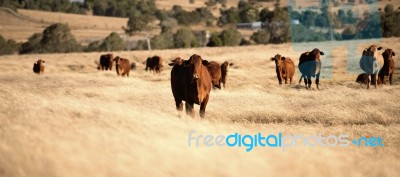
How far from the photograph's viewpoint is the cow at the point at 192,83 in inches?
412

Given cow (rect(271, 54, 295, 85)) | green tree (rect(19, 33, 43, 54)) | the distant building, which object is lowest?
cow (rect(271, 54, 295, 85))

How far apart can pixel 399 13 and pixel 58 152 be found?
45240 millimetres

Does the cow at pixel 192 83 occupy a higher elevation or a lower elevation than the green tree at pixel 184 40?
lower

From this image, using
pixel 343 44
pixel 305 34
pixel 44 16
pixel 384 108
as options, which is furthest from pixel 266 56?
pixel 44 16

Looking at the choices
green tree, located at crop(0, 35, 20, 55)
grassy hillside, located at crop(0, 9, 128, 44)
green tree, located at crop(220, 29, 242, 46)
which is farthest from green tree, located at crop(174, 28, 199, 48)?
green tree, located at crop(0, 35, 20, 55)

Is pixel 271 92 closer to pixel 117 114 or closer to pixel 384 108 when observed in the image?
pixel 384 108

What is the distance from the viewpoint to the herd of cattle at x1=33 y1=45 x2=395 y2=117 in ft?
34.8

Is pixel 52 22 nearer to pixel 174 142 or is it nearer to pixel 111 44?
pixel 111 44

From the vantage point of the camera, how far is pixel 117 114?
8.27m

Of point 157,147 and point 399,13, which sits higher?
point 399,13

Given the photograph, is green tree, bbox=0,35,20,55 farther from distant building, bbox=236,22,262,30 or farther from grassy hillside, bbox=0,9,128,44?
distant building, bbox=236,22,262,30

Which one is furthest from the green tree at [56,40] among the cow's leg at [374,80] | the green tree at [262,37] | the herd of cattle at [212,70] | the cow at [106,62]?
the cow's leg at [374,80]

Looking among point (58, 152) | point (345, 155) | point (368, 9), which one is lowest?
point (345, 155)

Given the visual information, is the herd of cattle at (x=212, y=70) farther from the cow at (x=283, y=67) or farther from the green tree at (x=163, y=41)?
the green tree at (x=163, y=41)
